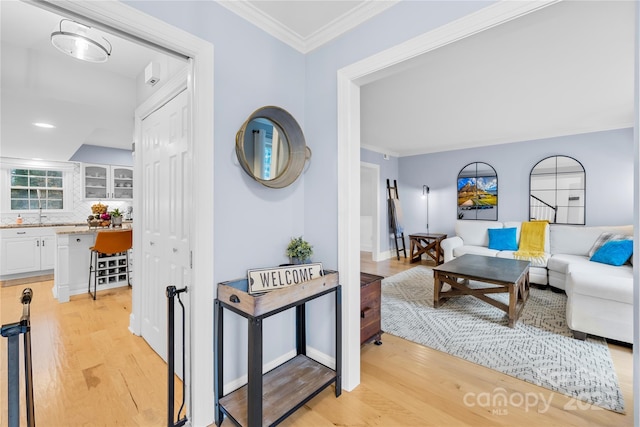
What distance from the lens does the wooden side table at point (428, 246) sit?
17.9 ft

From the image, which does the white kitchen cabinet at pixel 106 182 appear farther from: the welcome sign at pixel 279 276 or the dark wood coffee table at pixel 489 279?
the dark wood coffee table at pixel 489 279

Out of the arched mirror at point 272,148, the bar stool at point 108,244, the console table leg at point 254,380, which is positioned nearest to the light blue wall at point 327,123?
the arched mirror at point 272,148

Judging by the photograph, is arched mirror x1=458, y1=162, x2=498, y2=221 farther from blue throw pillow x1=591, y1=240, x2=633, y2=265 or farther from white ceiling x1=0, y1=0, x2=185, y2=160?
white ceiling x1=0, y1=0, x2=185, y2=160

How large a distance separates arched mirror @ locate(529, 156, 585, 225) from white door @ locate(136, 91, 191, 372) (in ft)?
18.0

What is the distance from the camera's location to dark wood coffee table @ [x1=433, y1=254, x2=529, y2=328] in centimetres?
269

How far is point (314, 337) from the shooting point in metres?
2.02

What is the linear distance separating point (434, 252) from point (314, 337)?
4.48 m

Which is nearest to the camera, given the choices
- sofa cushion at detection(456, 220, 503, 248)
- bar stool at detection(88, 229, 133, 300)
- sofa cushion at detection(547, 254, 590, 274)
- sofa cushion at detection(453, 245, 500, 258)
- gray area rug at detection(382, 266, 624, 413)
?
gray area rug at detection(382, 266, 624, 413)

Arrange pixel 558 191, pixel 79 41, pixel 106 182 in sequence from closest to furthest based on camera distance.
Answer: pixel 79 41
pixel 558 191
pixel 106 182

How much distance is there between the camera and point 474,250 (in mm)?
4539

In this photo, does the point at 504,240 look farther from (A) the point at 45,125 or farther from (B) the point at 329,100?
(A) the point at 45,125

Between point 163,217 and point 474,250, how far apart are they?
14.8ft

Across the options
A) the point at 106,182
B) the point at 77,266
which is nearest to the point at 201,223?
the point at 77,266

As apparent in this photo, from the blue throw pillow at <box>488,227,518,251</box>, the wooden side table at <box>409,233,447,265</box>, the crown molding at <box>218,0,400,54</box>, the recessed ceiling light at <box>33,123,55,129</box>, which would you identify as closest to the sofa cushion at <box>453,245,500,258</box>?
the blue throw pillow at <box>488,227,518,251</box>
